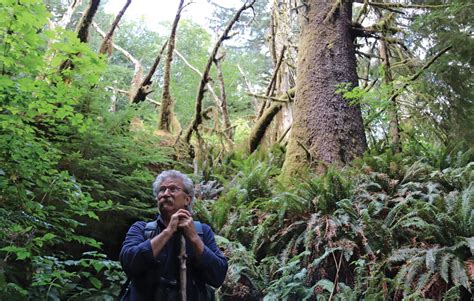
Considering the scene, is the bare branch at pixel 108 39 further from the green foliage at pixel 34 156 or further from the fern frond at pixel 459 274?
the fern frond at pixel 459 274

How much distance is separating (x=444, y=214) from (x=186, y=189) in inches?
106

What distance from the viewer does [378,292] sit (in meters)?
3.91

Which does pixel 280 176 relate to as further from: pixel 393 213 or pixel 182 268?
pixel 182 268

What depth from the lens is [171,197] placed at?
2.68m

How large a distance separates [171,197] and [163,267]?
17.3 inches

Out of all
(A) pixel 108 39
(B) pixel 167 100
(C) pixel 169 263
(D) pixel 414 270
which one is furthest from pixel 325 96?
(C) pixel 169 263

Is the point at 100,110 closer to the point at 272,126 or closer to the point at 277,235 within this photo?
the point at 277,235

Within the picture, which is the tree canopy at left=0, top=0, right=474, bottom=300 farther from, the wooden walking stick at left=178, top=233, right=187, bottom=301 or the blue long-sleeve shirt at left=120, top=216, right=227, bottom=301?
the wooden walking stick at left=178, top=233, right=187, bottom=301

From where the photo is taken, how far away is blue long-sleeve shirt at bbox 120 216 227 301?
233 cm

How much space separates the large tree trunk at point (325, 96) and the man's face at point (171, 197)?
13.2ft

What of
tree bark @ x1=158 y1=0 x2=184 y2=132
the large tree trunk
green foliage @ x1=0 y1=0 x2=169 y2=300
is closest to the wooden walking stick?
green foliage @ x1=0 y1=0 x2=169 y2=300

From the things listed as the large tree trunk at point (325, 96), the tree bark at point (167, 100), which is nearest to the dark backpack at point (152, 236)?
the large tree trunk at point (325, 96)

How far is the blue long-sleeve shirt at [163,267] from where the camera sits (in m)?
2.33

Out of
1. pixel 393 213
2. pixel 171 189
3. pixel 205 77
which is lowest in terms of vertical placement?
pixel 171 189
